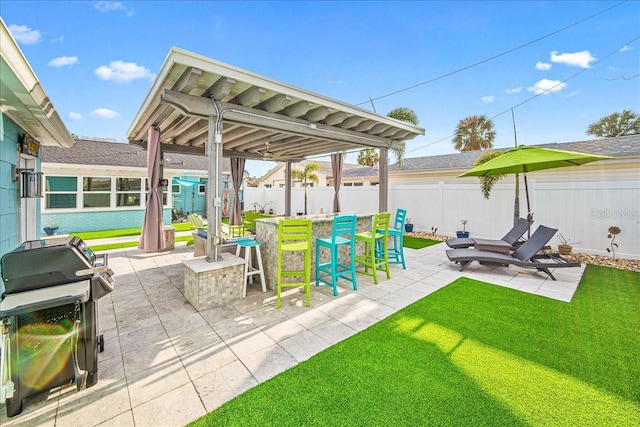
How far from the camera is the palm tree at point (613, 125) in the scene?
52.7 ft

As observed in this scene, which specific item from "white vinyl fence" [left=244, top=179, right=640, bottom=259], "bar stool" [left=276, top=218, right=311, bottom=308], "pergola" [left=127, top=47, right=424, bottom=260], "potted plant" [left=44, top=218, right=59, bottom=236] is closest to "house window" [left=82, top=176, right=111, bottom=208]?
"potted plant" [left=44, top=218, right=59, bottom=236]

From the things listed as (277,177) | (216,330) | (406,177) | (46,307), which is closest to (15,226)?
(46,307)

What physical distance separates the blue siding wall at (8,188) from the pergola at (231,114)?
1728 mm

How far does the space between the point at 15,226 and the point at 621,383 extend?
723 cm

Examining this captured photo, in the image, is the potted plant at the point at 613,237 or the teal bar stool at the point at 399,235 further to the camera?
the potted plant at the point at 613,237

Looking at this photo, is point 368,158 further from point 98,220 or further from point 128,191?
point 98,220

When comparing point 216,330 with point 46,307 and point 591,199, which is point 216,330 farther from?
point 591,199

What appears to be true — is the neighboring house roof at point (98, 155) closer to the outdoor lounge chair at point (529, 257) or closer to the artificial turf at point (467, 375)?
the artificial turf at point (467, 375)

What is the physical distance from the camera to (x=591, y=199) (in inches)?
263

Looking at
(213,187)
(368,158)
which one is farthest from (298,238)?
(368,158)

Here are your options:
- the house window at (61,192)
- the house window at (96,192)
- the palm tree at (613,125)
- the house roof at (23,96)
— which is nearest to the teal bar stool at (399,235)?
the house roof at (23,96)

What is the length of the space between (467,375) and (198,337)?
277 cm

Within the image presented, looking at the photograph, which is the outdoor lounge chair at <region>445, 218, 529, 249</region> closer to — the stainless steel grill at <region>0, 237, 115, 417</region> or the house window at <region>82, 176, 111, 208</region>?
the stainless steel grill at <region>0, 237, 115, 417</region>

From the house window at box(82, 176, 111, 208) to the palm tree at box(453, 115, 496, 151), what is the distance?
2011 centimetres
